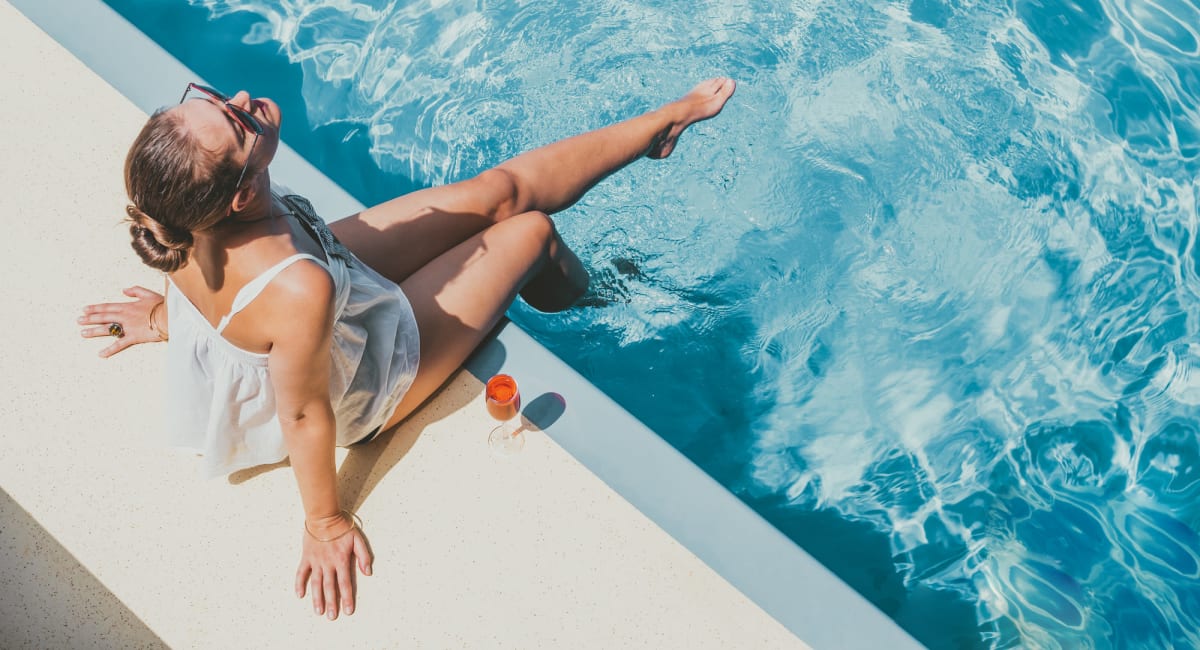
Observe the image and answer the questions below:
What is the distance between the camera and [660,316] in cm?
354

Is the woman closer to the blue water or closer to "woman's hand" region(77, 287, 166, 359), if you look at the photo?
"woman's hand" region(77, 287, 166, 359)

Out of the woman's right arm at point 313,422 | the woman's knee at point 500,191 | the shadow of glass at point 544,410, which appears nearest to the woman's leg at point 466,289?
the woman's knee at point 500,191

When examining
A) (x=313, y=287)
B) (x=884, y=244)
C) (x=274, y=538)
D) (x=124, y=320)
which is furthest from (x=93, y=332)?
(x=884, y=244)

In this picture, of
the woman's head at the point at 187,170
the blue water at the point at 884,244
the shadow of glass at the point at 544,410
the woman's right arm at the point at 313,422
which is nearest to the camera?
the woman's head at the point at 187,170

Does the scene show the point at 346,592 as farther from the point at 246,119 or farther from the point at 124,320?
the point at 246,119

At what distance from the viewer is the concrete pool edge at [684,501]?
2.33 metres

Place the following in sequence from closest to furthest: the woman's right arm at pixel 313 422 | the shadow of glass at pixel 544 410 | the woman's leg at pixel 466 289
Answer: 1. the woman's right arm at pixel 313 422
2. the woman's leg at pixel 466 289
3. the shadow of glass at pixel 544 410

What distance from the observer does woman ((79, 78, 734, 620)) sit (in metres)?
1.73

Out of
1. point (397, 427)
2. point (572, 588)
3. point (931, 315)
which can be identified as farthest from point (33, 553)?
point (931, 315)

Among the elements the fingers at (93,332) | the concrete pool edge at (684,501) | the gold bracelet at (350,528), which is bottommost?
the fingers at (93,332)

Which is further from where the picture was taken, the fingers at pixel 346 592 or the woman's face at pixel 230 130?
the fingers at pixel 346 592

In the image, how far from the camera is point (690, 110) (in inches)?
130

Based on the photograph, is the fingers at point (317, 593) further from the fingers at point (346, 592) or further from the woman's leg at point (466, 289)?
the woman's leg at point (466, 289)

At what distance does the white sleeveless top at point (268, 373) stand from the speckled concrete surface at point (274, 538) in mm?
210
